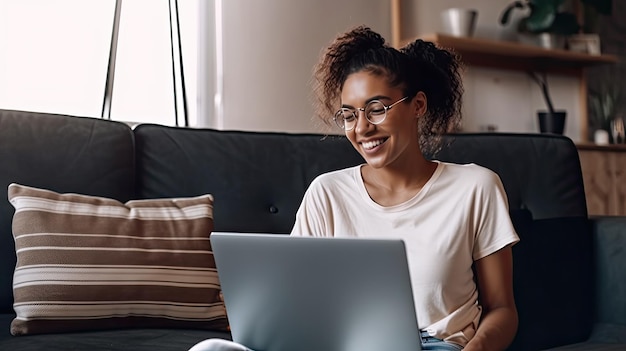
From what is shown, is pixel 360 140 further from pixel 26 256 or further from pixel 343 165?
pixel 26 256

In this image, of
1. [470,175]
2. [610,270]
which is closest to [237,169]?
[470,175]

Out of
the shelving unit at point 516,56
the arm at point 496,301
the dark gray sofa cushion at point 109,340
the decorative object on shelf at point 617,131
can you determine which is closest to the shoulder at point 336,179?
the arm at point 496,301

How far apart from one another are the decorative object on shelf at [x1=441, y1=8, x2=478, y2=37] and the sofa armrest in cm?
179

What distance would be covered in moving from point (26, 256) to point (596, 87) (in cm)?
349

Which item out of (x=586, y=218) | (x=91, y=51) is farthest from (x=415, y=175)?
(x=91, y=51)

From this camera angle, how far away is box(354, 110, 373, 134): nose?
1509 mm

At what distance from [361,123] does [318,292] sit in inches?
19.2

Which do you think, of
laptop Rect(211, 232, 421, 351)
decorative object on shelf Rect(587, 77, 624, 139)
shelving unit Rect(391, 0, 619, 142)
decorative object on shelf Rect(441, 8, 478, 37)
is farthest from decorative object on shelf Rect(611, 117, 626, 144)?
laptop Rect(211, 232, 421, 351)

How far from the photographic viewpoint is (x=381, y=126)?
1.52m

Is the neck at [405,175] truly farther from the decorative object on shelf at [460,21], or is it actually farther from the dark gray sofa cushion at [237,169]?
the decorative object on shelf at [460,21]

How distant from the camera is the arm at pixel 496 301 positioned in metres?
1.42

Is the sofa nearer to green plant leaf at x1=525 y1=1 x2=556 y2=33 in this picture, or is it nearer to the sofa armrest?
the sofa armrest

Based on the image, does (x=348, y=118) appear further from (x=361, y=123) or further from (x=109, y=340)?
(x=109, y=340)

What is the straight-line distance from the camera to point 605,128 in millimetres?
4309
